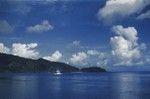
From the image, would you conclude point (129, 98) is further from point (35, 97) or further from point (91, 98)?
point (35, 97)

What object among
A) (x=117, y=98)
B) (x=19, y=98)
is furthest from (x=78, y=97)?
(x=19, y=98)

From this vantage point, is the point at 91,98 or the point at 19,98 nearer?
the point at 19,98

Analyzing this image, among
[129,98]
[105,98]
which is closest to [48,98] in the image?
[105,98]

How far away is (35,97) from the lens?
92125 mm

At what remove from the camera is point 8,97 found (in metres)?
91.8

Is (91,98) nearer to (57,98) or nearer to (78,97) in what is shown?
(78,97)

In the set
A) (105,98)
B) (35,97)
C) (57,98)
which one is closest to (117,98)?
(105,98)

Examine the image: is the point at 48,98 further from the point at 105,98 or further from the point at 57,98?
the point at 105,98

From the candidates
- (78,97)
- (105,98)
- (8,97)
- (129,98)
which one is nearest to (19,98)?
(8,97)

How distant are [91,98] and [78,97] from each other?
12.2 ft

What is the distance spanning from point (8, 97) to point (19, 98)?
3.89m

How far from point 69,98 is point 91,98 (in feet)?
21.9

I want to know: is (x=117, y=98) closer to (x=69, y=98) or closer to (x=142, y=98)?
(x=142, y=98)

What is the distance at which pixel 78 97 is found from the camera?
313ft
